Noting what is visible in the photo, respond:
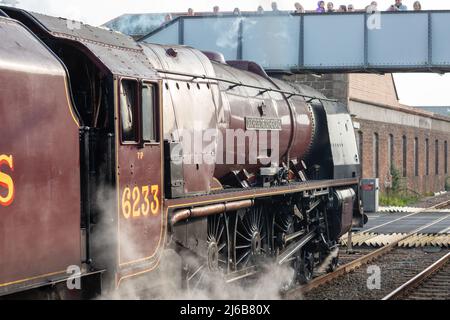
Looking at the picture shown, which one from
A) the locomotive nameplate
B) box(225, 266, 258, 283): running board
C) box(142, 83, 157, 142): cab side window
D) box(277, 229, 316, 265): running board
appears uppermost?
box(142, 83, 157, 142): cab side window

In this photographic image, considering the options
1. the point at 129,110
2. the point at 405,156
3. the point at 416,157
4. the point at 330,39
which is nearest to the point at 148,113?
the point at 129,110

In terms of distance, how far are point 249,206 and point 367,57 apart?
1303 centimetres

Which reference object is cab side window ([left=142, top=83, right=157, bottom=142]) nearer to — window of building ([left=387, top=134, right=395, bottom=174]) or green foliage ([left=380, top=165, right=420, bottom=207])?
green foliage ([left=380, top=165, right=420, bottom=207])

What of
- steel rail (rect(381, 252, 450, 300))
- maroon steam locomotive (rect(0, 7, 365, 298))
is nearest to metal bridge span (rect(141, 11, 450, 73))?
steel rail (rect(381, 252, 450, 300))

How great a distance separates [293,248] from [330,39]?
1149cm

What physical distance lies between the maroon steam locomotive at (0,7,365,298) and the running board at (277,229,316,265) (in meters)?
0.05

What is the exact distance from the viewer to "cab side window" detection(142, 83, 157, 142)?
23.6 feet

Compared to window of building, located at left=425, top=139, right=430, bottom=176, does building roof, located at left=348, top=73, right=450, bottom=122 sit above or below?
above

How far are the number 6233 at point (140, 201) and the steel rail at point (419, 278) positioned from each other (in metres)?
4.90

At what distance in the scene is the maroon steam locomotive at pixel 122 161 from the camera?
18.4 feet

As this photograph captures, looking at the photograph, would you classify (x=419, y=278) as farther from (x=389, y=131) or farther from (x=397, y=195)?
(x=389, y=131)

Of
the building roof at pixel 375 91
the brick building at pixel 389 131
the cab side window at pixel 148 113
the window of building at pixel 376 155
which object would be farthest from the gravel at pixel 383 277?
the window of building at pixel 376 155

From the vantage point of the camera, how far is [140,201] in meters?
7.08
